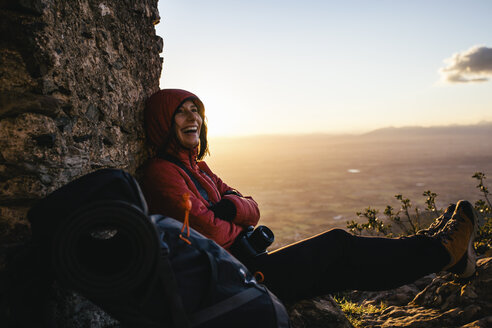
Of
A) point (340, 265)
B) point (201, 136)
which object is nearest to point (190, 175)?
point (201, 136)

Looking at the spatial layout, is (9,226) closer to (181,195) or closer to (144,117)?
(181,195)

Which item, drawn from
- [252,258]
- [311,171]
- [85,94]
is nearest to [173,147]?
[85,94]

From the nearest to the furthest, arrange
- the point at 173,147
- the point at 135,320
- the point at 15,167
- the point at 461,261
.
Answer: the point at 135,320 < the point at 15,167 < the point at 461,261 < the point at 173,147

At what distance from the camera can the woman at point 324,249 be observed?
2027 millimetres

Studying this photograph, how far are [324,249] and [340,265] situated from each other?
19 cm

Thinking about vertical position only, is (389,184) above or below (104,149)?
below

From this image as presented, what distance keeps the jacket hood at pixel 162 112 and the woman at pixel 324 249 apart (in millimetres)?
336

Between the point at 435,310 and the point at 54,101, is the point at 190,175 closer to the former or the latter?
the point at 54,101

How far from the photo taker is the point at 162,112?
8.76 ft

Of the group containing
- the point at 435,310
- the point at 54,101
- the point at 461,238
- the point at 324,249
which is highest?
the point at 54,101

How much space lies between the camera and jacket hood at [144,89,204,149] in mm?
2645

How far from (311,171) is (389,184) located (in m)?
29.2

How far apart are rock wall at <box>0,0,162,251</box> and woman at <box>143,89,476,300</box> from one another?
1.95 ft

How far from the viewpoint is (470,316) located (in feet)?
8.17
